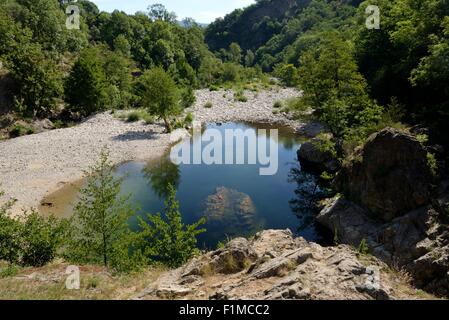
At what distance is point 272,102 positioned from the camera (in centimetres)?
6650

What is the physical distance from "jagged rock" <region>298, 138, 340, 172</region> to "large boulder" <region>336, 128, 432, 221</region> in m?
10.4

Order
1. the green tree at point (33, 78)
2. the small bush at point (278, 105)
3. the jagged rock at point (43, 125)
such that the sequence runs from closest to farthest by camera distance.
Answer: the jagged rock at point (43, 125) < the green tree at point (33, 78) < the small bush at point (278, 105)

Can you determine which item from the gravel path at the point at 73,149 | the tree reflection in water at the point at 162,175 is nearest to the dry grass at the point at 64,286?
the gravel path at the point at 73,149

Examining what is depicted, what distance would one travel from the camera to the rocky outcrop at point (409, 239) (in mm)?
15961

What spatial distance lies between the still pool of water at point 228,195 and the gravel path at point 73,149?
8.12 feet

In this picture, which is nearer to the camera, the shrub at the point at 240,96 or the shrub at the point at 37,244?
the shrub at the point at 37,244

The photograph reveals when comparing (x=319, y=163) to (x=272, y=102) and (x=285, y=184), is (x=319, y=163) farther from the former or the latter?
(x=272, y=102)

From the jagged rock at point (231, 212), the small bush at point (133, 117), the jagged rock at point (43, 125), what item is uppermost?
the small bush at point (133, 117)

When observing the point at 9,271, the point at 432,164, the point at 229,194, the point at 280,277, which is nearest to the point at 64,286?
the point at 9,271

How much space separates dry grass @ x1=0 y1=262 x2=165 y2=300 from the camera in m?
12.1

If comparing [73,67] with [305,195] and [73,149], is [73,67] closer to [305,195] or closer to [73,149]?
[73,149]

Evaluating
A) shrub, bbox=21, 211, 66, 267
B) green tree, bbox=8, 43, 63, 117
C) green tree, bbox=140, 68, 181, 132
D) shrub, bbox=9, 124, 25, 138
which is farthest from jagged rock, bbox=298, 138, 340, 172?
green tree, bbox=8, 43, 63, 117

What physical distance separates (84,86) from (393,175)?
44658 mm

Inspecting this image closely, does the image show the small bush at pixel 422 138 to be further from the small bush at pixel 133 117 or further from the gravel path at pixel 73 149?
the small bush at pixel 133 117
